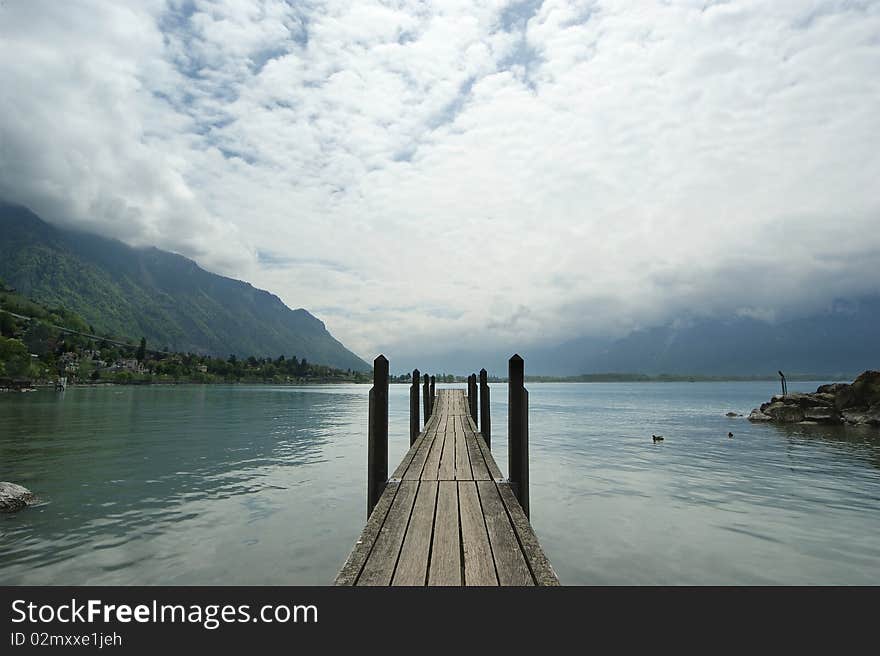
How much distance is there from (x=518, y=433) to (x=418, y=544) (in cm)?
353

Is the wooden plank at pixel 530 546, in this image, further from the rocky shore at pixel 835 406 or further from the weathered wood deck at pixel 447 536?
the rocky shore at pixel 835 406

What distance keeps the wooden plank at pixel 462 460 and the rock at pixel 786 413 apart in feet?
121

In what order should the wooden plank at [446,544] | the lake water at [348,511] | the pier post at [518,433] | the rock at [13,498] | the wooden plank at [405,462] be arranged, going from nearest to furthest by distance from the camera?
the wooden plank at [446,544] → the pier post at [518,433] → the wooden plank at [405,462] → the lake water at [348,511] → the rock at [13,498]

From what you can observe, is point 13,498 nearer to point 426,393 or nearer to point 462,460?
point 462,460

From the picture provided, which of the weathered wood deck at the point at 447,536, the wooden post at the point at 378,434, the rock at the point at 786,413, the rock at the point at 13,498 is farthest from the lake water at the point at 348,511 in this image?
the rock at the point at 786,413

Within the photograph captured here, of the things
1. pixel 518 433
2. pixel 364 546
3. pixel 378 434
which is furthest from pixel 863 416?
pixel 364 546

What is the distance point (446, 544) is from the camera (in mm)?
5000

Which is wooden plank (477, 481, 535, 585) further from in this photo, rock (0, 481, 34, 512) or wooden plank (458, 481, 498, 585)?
rock (0, 481, 34, 512)

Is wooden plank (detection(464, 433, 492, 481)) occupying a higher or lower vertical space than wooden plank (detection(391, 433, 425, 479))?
higher

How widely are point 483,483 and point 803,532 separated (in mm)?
8837

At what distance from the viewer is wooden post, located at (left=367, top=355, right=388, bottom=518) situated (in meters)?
8.27

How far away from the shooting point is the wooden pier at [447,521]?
4.24 meters

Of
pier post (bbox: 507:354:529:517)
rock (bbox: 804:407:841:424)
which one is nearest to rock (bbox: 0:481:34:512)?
pier post (bbox: 507:354:529:517)
